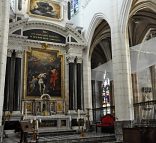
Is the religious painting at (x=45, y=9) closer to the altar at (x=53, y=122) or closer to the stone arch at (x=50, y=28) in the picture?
the stone arch at (x=50, y=28)

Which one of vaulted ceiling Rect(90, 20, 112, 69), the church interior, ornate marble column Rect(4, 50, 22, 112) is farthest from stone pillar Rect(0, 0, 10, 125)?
vaulted ceiling Rect(90, 20, 112, 69)

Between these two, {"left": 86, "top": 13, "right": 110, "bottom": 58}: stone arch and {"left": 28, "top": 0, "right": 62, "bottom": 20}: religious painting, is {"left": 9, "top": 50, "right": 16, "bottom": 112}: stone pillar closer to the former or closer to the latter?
{"left": 28, "top": 0, "right": 62, "bottom": 20}: religious painting

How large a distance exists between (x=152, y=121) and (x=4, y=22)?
7.15m

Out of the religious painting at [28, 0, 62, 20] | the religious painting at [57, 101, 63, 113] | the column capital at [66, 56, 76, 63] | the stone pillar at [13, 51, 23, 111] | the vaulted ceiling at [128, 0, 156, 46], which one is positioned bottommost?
the religious painting at [57, 101, 63, 113]

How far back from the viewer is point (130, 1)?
11.0m

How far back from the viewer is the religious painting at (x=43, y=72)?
13.1 metres

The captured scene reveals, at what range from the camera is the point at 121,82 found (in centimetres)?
1050

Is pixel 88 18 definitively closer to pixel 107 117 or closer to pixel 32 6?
pixel 32 6

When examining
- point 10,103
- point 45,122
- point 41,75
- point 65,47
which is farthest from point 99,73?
point 10,103

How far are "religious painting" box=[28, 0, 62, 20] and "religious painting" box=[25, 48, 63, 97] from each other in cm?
261

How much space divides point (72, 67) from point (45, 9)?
426cm

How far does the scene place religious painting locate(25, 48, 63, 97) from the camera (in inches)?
517

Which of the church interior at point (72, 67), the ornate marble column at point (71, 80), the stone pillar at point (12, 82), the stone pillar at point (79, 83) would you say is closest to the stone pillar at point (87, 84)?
the church interior at point (72, 67)

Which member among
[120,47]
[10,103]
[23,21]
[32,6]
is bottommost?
[10,103]
